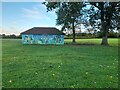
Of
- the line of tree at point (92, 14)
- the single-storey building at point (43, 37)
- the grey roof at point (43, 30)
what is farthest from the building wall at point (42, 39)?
the line of tree at point (92, 14)

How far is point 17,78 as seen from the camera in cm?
665

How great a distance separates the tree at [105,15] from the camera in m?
29.4

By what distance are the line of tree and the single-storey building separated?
6.72 m

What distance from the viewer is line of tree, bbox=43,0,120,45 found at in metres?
28.8

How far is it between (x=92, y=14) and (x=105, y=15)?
5.79 ft

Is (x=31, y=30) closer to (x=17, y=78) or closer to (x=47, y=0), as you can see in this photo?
(x=47, y=0)

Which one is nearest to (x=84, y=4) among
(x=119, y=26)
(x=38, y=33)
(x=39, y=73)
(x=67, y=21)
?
(x=67, y=21)

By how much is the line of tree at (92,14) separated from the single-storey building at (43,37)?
6722mm

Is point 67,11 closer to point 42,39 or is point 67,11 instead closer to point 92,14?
point 92,14

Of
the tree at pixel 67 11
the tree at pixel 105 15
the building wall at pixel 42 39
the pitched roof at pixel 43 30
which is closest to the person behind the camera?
the tree at pixel 67 11

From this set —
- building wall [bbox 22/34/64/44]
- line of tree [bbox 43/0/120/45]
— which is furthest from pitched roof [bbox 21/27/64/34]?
line of tree [bbox 43/0/120/45]

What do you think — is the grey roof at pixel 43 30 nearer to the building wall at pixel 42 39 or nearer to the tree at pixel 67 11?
the building wall at pixel 42 39

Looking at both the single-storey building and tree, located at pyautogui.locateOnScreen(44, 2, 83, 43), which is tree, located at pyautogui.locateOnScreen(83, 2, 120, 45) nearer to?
tree, located at pyautogui.locateOnScreen(44, 2, 83, 43)

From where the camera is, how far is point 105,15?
30188 millimetres
